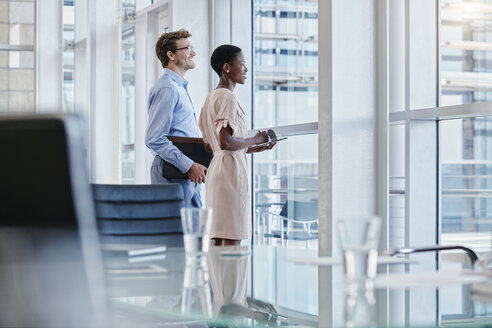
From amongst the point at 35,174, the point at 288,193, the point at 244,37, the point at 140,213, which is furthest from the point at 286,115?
the point at 35,174

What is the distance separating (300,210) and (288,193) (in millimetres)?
193

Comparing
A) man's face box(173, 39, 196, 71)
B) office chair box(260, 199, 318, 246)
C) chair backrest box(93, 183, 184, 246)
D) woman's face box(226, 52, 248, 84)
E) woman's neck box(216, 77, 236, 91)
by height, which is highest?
man's face box(173, 39, 196, 71)

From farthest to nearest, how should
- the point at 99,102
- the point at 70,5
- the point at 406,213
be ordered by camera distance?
the point at 70,5
the point at 99,102
the point at 406,213

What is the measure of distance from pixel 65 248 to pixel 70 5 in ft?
27.9

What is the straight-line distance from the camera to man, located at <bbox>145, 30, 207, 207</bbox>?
3527mm

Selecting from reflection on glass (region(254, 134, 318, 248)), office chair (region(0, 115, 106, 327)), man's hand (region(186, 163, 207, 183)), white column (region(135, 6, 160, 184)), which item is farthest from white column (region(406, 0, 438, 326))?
white column (region(135, 6, 160, 184))

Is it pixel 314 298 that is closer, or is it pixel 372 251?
pixel 372 251

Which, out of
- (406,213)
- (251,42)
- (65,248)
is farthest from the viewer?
(251,42)

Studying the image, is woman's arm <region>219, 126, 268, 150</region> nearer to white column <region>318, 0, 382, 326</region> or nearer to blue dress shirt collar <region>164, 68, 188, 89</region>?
white column <region>318, 0, 382, 326</region>

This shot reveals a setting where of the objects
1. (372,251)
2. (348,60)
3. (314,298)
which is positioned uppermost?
(348,60)

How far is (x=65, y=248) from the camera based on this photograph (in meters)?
0.86

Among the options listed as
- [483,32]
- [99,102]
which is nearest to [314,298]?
[483,32]

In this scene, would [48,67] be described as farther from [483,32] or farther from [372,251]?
[372,251]

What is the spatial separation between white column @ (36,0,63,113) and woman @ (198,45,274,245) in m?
6.09
